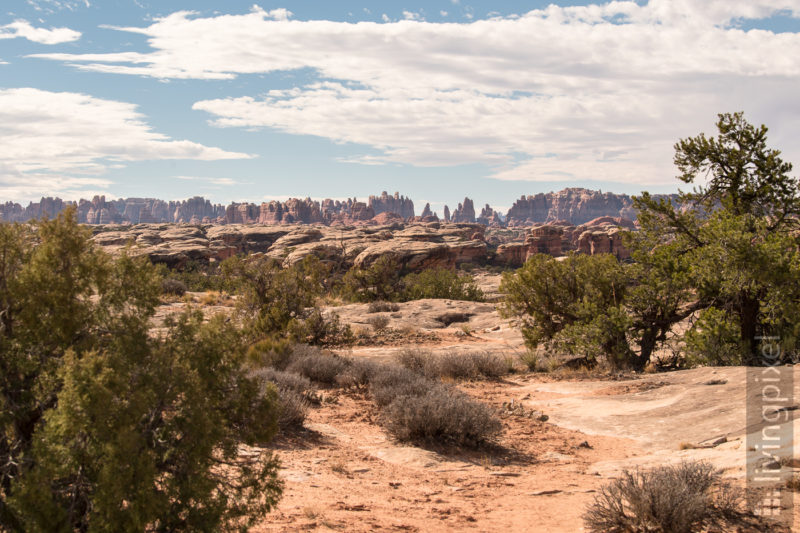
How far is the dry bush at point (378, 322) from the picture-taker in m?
20.7

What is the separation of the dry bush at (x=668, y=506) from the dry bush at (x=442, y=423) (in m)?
3.00

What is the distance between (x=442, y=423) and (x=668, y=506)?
392 centimetres

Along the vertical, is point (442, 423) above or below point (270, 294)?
below

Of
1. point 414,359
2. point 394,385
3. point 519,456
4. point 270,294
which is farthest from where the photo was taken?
point 270,294

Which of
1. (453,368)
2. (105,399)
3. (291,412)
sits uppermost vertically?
(105,399)

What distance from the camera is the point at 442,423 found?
8.04 metres

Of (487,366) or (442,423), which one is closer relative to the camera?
(442,423)

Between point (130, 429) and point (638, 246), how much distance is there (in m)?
13.1

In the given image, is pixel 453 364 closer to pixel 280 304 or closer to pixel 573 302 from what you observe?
pixel 573 302

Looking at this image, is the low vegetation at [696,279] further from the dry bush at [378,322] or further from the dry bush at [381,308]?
the dry bush at [381,308]

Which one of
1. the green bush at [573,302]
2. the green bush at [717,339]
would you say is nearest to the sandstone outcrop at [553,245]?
the green bush at [573,302]

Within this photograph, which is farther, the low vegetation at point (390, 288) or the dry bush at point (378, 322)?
the low vegetation at point (390, 288)

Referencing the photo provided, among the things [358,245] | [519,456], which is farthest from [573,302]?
[358,245]

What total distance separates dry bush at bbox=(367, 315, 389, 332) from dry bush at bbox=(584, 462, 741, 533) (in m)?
15.8
